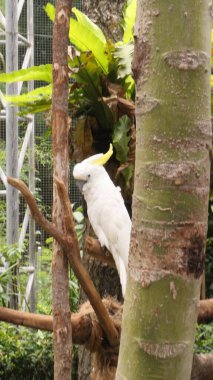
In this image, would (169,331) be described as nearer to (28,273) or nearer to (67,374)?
(67,374)

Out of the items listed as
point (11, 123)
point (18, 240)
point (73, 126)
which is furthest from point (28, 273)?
point (73, 126)

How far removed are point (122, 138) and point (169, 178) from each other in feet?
3.37

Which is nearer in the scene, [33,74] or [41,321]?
[41,321]

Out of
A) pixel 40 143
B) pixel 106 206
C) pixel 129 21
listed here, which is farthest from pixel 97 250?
pixel 40 143

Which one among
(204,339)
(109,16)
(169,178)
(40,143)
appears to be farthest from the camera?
(40,143)

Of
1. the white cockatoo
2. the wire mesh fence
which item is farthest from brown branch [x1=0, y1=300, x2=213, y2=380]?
the wire mesh fence

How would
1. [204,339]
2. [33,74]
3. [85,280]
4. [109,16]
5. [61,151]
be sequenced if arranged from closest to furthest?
[61,151], [85,280], [33,74], [109,16], [204,339]

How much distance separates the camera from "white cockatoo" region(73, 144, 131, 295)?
1201 millimetres

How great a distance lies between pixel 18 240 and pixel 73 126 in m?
0.91

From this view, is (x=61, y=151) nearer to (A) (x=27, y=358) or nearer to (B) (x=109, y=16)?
(B) (x=109, y=16)

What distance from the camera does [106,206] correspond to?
1.22 metres

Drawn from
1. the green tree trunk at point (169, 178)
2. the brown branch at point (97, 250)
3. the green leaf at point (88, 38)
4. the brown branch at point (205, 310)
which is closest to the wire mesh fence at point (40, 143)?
the green leaf at point (88, 38)

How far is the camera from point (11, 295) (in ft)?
7.45

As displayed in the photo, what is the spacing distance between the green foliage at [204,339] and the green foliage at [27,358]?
1.75 feet
